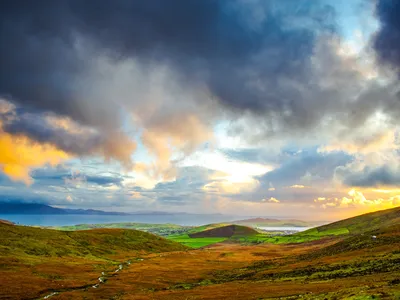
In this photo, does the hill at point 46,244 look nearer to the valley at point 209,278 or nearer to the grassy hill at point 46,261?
the grassy hill at point 46,261

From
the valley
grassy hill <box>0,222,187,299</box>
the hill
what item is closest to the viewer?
the valley

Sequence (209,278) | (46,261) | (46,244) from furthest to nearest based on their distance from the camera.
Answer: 1. (46,244)
2. (46,261)
3. (209,278)

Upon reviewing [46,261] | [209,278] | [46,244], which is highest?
[46,244]

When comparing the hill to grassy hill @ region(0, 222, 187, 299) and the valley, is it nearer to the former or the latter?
grassy hill @ region(0, 222, 187, 299)

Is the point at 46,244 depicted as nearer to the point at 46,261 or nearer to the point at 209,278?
the point at 46,261

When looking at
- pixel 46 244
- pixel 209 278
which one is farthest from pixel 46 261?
pixel 209 278

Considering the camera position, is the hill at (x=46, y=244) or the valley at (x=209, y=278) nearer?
the valley at (x=209, y=278)

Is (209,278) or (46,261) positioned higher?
(46,261)

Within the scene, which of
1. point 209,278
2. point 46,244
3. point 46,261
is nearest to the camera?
point 209,278

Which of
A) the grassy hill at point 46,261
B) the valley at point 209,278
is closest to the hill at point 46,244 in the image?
the grassy hill at point 46,261

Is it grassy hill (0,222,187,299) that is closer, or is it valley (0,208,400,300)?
valley (0,208,400,300)

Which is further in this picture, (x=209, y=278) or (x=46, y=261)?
(x=46, y=261)

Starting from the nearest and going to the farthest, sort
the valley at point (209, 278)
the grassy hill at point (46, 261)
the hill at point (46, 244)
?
1. the valley at point (209, 278)
2. the grassy hill at point (46, 261)
3. the hill at point (46, 244)

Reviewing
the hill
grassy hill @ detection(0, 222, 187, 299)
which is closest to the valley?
grassy hill @ detection(0, 222, 187, 299)
